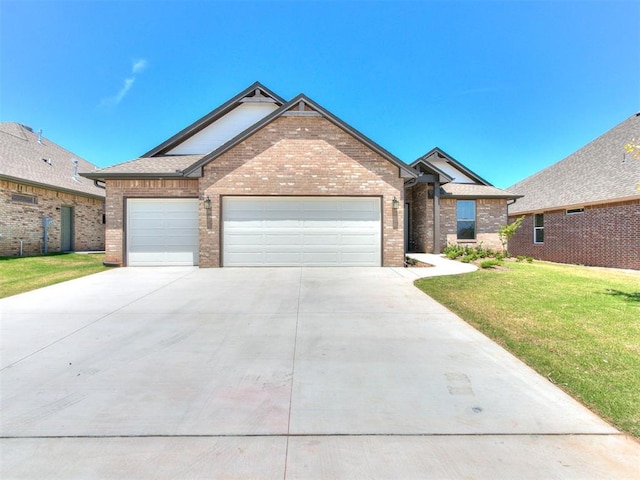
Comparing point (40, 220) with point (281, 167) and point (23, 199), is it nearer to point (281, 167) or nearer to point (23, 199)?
point (23, 199)

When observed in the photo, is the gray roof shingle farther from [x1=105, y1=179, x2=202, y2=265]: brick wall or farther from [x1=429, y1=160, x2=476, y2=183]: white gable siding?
[x1=105, y1=179, x2=202, y2=265]: brick wall

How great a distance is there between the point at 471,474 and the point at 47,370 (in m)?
4.42

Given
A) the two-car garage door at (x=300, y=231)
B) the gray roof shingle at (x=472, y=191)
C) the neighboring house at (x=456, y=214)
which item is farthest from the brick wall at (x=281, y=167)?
the gray roof shingle at (x=472, y=191)

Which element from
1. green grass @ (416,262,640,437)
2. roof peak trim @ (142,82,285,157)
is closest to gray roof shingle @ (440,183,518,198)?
green grass @ (416,262,640,437)

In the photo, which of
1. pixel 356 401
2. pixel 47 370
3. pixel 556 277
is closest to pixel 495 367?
pixel 356 401

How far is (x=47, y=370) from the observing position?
360 centimetres

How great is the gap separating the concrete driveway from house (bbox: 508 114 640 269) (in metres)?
13.2

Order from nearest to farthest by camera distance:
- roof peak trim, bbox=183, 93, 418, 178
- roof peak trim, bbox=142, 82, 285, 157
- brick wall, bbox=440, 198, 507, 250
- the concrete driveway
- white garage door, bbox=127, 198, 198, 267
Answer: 1. the concrete driveway
2. roof peak trim, bbox=183, 93, 418, 178
3. white garage door, bbox=127, 198, 198, 267
4. roof peak trim, bbox=142, 82, 285, 157
5. brick wall, bbox=440, 198, 507, 250

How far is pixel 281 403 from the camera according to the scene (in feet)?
9.64

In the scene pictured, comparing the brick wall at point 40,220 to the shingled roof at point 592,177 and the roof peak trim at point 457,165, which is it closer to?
the roof peak trim at point 457,165

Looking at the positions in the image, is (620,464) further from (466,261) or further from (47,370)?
(466,261)

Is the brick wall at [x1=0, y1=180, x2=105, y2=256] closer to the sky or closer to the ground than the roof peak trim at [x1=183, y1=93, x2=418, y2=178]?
closer to the ground

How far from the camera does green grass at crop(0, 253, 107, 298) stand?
817 centimetres

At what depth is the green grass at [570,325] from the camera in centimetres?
313
